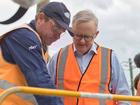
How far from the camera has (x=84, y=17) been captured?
515 centimetres

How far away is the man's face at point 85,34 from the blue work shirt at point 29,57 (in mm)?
812

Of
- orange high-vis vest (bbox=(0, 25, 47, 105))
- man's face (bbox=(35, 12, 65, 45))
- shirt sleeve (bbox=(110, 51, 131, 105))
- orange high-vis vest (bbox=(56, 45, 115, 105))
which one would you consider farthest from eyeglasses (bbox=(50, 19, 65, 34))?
shirt sleeve (bbox=(110, 51, 131, 105))

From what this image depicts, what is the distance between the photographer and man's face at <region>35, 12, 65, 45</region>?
447 cm

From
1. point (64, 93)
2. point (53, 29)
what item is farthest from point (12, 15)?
point (64, 93)

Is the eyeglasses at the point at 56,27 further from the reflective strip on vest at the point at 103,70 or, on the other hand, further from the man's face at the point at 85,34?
the reflective strip on vest at the point at 103,70

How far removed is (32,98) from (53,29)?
0.53 m

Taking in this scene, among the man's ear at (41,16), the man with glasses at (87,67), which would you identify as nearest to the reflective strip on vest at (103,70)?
the man with glasses at (87,67)

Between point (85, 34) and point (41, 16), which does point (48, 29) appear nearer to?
point (41, 16)

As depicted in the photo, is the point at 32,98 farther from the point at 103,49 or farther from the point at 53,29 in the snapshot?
the point at 103,49

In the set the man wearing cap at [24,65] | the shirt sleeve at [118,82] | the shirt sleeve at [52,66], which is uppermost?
the man wearing cap at [24,65]

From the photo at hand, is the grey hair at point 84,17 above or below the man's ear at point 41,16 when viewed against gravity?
below

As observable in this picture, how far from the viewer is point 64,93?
375 centimetres

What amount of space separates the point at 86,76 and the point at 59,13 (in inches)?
28.5

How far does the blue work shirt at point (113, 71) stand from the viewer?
5113 millimetres
